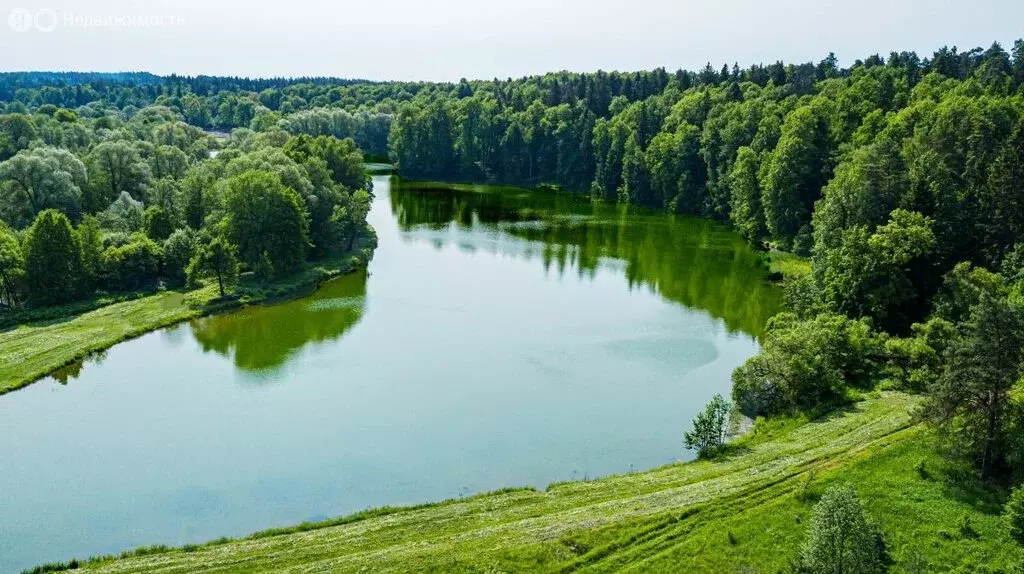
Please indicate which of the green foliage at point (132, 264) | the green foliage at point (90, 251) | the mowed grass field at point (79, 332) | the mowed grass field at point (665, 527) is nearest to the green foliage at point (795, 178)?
the mowed grass field at point (665, 527)

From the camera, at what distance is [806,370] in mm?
29141

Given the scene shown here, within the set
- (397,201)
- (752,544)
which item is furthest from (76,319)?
(397,201)

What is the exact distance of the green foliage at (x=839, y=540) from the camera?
16188mm

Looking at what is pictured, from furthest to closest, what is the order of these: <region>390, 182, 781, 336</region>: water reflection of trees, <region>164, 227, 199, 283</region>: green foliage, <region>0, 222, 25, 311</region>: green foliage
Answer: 1. <region>164, 227, 199, 283</region>: green foliage
2. <region>390, 182, 781, 336</region>: water reflection of trees
3. <region>0, 222, 25, 311</region>: green foliage

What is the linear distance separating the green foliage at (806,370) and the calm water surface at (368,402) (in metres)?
2.85

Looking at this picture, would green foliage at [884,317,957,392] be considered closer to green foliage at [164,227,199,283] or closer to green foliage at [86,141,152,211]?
green foliage at [164,227,199,283]

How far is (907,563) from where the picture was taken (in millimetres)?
18422

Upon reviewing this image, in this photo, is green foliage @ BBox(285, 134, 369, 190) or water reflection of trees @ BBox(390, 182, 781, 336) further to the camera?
green foliage @ BBox(285, 134, 369, 190)

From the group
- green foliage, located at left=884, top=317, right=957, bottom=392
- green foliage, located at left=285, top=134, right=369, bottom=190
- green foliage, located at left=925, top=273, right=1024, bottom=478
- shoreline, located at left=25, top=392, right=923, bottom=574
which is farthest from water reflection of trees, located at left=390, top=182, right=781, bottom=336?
green foliage, located at left=925, top=273, right=1024, bottom=478

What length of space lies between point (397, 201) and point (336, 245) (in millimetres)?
28759

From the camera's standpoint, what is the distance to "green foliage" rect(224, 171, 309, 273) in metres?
50.1

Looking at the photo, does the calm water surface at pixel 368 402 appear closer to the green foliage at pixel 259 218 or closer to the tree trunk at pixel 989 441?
the green foliage at pixel 259 218

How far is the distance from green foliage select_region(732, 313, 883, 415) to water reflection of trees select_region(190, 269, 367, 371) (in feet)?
74.3

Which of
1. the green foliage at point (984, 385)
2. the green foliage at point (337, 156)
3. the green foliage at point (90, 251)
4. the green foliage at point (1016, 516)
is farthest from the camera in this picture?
the green foliage at point (337, 156)
